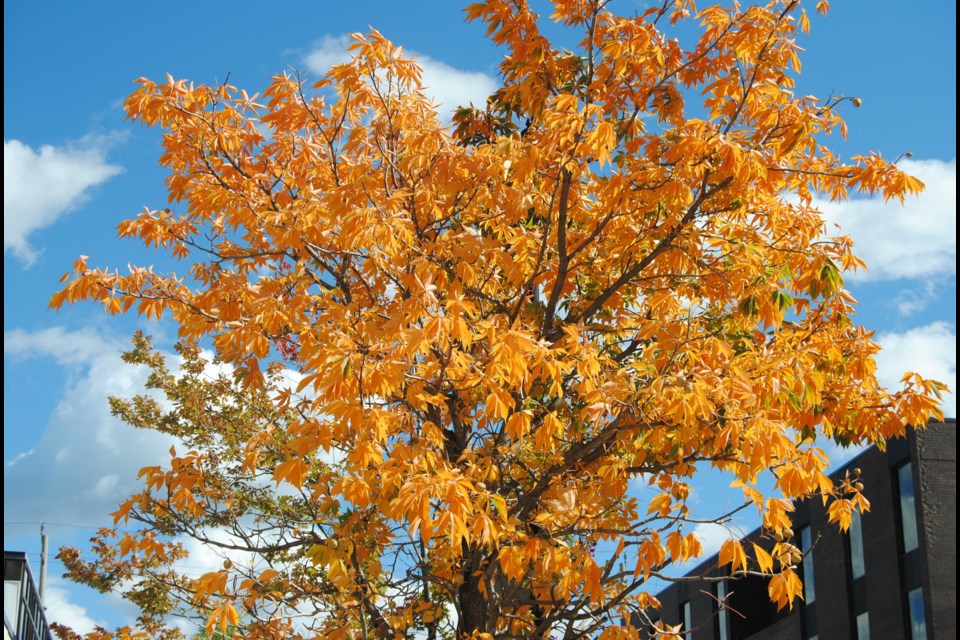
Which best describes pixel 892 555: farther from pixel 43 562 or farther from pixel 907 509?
pixel 43 562

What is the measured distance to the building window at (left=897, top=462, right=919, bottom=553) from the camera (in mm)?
27062

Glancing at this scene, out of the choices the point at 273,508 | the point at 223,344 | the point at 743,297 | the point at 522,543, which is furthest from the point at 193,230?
the point at 273,508

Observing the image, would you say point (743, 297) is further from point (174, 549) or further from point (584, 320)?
point (174, 549)

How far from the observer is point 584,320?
995 centimetres

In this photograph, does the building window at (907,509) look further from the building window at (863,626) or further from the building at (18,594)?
the building at (18,594)

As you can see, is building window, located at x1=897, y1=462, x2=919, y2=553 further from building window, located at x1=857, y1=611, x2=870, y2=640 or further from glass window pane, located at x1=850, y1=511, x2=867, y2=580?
building window, located at x1=857, y1=611, x2=870, y2=640

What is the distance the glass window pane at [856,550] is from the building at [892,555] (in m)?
0.03

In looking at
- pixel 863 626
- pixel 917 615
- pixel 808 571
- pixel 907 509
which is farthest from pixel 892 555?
pixel 808 571

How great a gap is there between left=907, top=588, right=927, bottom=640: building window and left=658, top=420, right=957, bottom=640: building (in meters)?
0.03

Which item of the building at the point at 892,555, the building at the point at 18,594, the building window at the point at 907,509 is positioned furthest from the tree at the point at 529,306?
the building window at the point at 907,509

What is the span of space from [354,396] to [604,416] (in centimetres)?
204

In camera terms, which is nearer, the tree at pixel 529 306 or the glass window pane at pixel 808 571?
the tree at pixel 529 306

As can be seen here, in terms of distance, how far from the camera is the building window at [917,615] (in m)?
26.1

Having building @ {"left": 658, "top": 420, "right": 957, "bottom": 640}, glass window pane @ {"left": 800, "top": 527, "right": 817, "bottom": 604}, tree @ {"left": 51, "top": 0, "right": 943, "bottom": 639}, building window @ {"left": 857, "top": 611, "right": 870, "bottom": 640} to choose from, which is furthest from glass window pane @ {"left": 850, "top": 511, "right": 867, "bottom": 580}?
tree @ {"left": 51, "top": 0, "right": 943, "bottom": 639}
